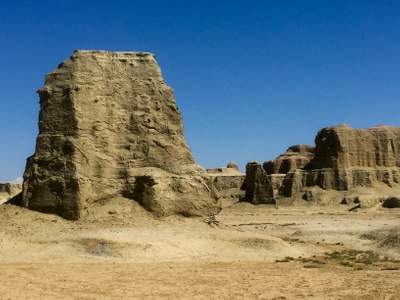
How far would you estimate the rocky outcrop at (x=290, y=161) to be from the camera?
289 feet

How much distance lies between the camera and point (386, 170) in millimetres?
59438

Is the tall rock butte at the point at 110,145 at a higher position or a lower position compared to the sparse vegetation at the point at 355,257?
higher

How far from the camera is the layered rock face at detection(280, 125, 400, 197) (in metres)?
57.0

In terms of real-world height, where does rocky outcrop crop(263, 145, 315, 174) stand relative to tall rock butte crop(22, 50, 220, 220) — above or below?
above

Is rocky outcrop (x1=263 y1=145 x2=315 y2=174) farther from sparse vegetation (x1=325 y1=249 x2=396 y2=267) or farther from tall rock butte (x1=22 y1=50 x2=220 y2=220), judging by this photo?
tall rock butte (x1=22 y1=50 x2=220 y2=220)

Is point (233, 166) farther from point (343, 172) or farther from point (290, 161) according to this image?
point (343, 172)

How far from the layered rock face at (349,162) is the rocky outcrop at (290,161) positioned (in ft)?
85.1

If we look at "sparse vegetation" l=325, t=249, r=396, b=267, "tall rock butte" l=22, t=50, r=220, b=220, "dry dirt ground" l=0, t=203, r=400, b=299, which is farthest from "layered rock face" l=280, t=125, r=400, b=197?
"tall rock butte" l=22, t=50, r=220, b=220

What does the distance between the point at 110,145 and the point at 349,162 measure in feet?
152

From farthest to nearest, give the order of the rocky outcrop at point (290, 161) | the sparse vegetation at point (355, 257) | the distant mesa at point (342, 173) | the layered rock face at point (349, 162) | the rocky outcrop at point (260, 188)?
the rocky outcrop at point (290, 161) < the layered rock face at point (349, 162) < the distant mesa at point (342, 173) < the rocky outcrop at point (260, 188) < the sparse vegetation at point (355, 257)

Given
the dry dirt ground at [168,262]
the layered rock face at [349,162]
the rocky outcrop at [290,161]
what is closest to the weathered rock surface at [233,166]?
the rocky outcrop at [290,161]

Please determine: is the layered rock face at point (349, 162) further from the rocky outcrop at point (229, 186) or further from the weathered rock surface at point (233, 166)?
the weathered rock surface at point (233, 166)

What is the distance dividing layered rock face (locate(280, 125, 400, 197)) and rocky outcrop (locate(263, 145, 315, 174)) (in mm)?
25927

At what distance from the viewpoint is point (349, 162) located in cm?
5834
